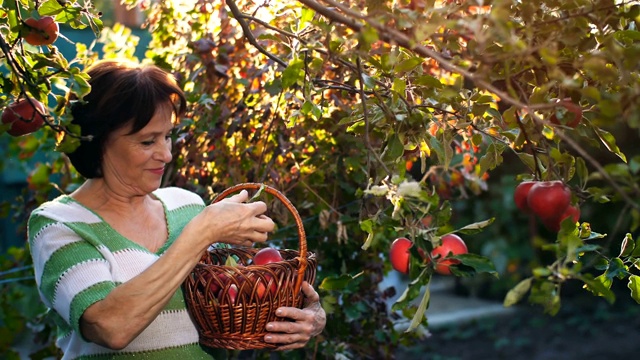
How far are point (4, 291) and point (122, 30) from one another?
1.04m

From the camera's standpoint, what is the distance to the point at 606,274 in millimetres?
1640

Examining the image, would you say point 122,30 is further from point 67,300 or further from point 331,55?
point 331,55

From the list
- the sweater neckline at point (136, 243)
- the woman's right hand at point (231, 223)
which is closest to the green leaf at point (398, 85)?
the woman's right hand at point (231, 223)

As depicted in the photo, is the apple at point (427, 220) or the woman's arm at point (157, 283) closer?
the apple at point (427, 220)

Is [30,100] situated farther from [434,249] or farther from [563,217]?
[563,217]

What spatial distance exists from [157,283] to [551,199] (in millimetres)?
767

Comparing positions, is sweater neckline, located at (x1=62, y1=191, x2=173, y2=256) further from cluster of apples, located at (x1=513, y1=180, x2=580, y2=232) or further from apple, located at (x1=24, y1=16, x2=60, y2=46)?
cluster of apples, located at (x1=513, y1=180, x2=580, y2=232)

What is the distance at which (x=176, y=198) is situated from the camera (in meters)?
2.23

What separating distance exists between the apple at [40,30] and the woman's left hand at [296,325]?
692 millimetres

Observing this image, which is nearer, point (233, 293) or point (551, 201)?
point (551, 201)

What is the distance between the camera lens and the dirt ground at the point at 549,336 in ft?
19.0

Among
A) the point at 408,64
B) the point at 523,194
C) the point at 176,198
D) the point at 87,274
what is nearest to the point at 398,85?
the point at 408,64

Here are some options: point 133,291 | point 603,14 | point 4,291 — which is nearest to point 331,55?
point 603,14

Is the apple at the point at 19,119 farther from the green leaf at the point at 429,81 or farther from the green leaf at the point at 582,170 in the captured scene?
the green leaf at the point at 582,170
